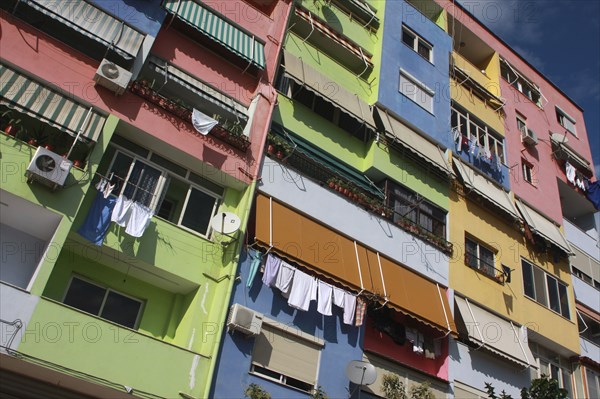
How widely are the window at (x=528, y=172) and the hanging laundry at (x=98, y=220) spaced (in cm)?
1725

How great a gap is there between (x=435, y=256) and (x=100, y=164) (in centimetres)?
995

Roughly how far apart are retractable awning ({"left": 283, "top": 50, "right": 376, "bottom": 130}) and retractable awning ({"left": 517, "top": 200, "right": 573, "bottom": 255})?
7.34 m

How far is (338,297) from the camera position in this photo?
531 inches

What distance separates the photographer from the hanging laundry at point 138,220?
11.4 m

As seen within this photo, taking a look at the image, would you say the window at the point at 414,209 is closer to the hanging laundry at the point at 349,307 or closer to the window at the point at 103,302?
the hanging laundry at the point at 349,307

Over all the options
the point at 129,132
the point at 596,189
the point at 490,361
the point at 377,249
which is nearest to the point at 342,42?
the point at 377,249

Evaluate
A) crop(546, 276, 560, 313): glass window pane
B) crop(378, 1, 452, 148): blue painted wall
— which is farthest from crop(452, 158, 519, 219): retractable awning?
crop(546, 276, 560, 313): glass window pane

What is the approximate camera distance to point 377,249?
15477mm

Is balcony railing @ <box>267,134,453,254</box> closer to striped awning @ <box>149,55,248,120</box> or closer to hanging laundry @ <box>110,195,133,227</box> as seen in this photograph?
striped awning @ <box>149,55,248,120</box>

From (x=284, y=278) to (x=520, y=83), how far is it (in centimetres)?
1842

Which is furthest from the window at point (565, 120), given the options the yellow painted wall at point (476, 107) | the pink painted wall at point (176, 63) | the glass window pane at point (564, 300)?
the pink painted wall at point (176, 63)

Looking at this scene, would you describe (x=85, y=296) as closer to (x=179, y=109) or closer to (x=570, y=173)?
(x=179, y=109)

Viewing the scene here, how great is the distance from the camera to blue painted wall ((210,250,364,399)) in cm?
1137

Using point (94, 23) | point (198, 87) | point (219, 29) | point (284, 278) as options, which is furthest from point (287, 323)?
point (94, 23)
